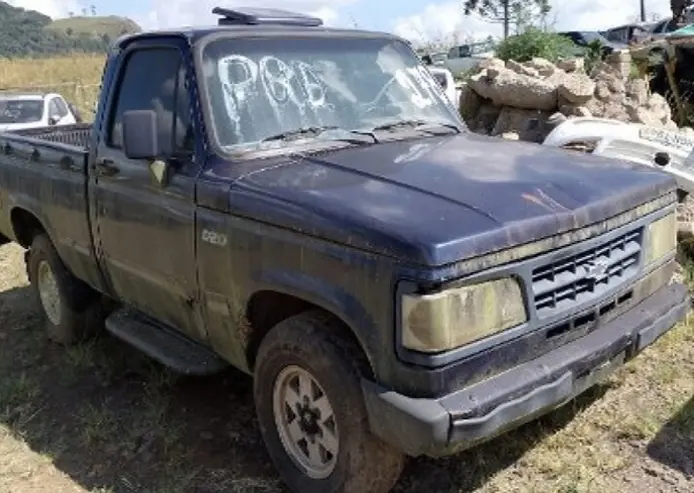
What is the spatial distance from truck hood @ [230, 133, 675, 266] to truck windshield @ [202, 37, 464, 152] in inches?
8.8

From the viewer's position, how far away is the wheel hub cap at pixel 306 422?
Answer: 3.37m

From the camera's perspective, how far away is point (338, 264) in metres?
3.02

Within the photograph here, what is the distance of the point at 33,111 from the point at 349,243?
38.0 feet

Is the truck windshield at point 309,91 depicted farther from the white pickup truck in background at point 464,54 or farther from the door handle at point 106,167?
the white pickup truck in background at point 464,54

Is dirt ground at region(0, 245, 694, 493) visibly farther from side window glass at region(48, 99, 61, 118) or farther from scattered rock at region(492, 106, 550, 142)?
side window glass at region(48, 99, 61, 118)

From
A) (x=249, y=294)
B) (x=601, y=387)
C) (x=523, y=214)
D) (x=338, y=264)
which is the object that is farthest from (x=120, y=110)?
(x=601, y=387)

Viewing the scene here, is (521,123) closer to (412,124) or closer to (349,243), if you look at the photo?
(412,124)

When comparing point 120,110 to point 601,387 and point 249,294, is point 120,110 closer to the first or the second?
point 249,294

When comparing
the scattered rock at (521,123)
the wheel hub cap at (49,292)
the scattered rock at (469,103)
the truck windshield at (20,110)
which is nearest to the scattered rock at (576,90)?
the scattered rock at (521,123)

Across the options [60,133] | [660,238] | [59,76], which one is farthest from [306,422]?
[59,76]

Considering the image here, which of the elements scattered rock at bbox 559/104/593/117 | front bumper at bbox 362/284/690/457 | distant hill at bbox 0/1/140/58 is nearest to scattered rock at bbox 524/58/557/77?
scattered rock at bbox 559/104/593/117

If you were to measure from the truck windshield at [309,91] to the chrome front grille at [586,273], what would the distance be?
4.21 feet

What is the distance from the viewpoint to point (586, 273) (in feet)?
10.6

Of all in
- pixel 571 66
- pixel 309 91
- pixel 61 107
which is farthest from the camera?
pixel 61 107
